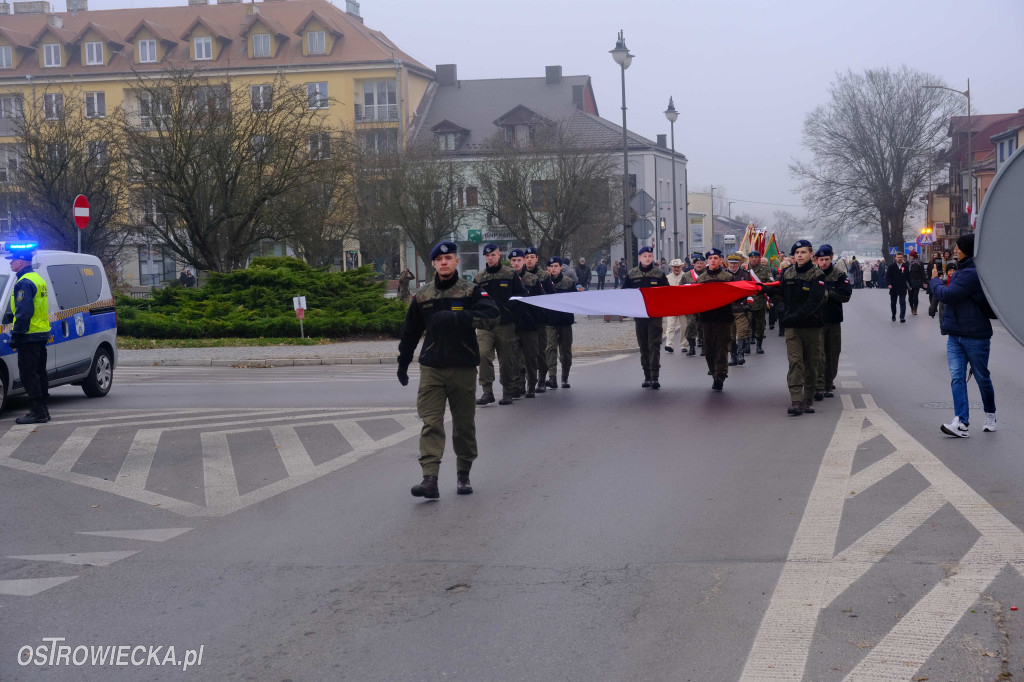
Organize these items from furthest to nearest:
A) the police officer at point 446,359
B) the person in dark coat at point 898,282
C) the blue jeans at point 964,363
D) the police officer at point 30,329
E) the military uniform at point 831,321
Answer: the person in dark coat at point 898,282
the military uniform at point 831,321
the police officer at point 30,329
the blue jeans at point 964,363
the police officer at point 446,359

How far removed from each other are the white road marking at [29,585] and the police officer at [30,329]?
7.25 m

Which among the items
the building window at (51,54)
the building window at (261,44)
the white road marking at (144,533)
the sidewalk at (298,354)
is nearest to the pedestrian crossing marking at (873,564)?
the white road marking at (144,533)

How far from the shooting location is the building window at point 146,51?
71812 millimetres

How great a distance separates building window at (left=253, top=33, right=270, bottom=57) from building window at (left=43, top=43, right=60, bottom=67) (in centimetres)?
1320

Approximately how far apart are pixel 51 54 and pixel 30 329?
218 ft

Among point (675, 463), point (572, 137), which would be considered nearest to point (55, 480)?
point (675, 463)

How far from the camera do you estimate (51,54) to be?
71875 mm

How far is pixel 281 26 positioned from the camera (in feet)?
235

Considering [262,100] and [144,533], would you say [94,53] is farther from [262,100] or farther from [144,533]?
[144,533]

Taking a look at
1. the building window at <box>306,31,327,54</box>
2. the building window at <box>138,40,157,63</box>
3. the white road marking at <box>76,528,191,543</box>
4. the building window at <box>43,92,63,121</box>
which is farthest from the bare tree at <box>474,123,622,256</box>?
the white road marking at <box>76,528,191,543</box>

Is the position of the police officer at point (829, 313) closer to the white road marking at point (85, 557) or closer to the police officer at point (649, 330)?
the police officer at point (649, 330)

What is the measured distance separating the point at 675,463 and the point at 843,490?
1689 millimetres

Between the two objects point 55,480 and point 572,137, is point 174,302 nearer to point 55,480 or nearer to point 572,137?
point 55,480

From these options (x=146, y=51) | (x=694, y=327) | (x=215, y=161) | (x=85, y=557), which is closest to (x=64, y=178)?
(x=215, y=161)
